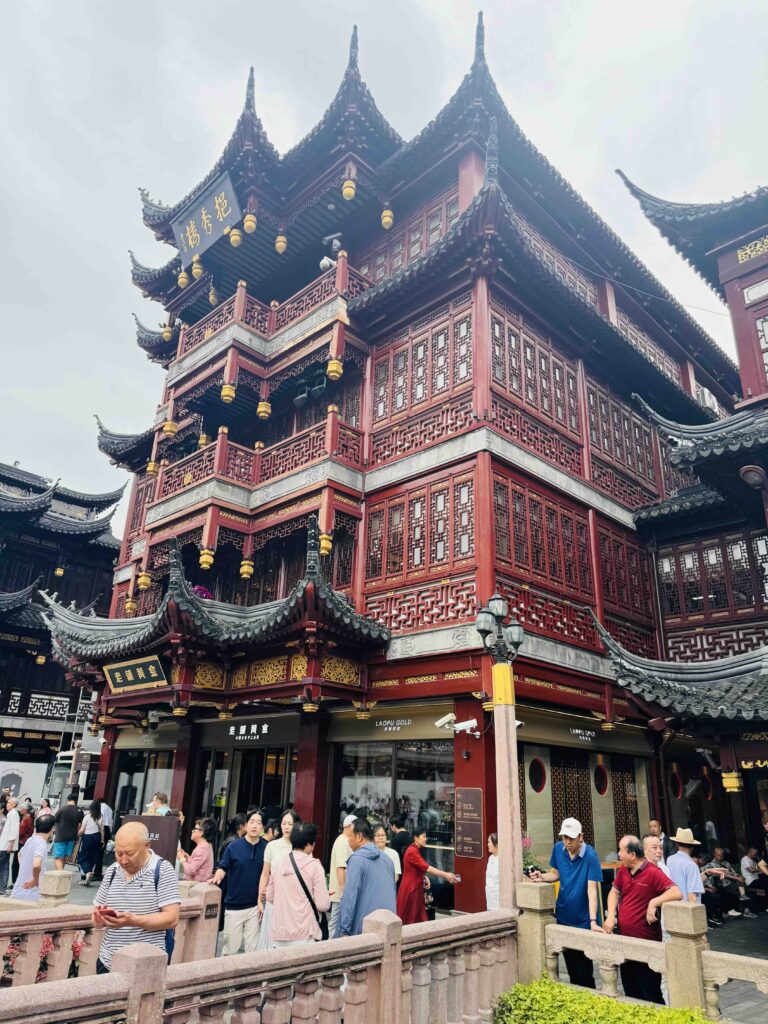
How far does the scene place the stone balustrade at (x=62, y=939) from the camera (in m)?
5.91

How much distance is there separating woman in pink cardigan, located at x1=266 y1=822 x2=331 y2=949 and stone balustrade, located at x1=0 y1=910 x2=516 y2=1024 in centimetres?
130

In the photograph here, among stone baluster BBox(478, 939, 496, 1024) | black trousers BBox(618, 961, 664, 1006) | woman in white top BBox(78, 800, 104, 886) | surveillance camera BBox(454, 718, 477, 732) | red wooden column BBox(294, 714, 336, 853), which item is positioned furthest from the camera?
woman in white top BBox(78, 800, 104, 886)

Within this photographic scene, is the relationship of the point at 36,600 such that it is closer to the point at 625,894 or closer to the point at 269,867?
the point at 269,867

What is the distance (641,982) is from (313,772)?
897 cm

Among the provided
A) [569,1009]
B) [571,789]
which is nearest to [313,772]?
[571,789]

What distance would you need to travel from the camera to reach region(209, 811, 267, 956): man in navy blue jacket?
7707 millimetres

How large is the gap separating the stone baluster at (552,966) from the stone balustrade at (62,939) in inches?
124

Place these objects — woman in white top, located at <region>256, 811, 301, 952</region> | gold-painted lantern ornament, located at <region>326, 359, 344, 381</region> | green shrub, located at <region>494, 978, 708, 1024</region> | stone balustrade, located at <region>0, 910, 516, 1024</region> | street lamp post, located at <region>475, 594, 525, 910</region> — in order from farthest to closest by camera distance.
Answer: gold-painted lantern ornament, located at <region>326, 359, 344, 381</region> < street lamp post, located at <region>475, 594, 525, 910</region> < woman in white top, located at <region>256, 811, 301, 952</region> < green shrub, located at <region>494, 978, 708, 1024</region> < stone balustrade, located at <region>0, 910, 516, 1024</region>

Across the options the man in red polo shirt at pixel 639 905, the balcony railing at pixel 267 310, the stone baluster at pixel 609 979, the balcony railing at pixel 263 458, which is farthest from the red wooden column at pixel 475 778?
the balcony railing at pixel 267 310

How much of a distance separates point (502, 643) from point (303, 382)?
11567 mm

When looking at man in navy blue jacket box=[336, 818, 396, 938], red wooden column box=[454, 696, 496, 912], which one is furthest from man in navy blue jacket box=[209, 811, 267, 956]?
red wooden column box=[454, 696, 496, 912]

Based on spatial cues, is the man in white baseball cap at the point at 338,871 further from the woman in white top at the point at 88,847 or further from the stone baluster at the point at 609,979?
the woman in white top at the point at 88,847

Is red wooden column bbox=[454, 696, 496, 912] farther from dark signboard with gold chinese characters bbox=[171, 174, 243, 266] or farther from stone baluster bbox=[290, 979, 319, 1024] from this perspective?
dark signboard with gold chinese characters bbox=[171, 174, 243, 266]

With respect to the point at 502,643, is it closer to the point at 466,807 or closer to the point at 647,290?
the point at 466,807
